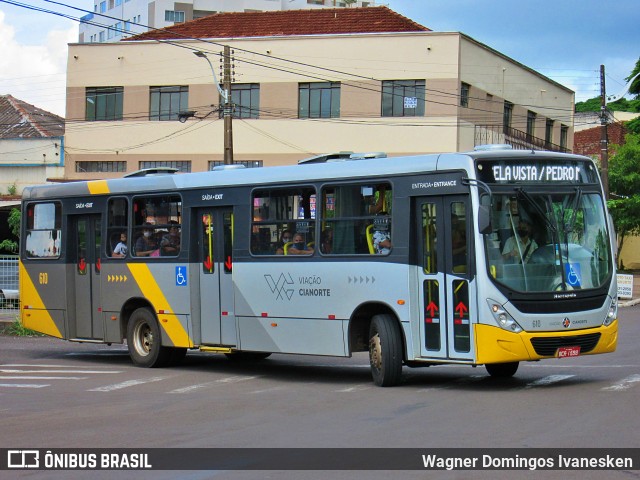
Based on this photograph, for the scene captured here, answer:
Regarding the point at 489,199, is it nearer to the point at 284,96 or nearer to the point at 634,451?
the point at 634,451

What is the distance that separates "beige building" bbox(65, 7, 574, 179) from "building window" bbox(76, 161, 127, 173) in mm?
74

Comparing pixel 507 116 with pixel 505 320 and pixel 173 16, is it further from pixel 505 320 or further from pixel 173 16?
pixel 505 320

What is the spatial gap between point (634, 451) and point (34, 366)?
494 inches

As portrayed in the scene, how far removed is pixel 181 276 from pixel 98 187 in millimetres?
2881

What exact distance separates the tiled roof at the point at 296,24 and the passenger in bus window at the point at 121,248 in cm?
3661

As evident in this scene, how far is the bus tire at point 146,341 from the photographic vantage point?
716 inches

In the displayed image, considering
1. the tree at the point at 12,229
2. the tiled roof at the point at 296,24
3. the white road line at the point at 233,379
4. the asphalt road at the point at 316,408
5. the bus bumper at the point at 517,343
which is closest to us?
the asphalt road at the point at 316,408

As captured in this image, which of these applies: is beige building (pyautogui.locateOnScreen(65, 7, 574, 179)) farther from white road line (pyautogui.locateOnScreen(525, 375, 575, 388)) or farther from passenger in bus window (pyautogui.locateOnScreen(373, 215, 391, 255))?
white road line (pyautogui.locateOnScreen(525, 375, 575, 388))

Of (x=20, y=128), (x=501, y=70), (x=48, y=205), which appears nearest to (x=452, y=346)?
(x=48, y=205)

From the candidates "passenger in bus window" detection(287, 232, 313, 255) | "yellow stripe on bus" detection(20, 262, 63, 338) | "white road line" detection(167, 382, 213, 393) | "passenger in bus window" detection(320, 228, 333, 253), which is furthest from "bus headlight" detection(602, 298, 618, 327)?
"yellow stripe on bus" detection(20, 262, 63, 338)

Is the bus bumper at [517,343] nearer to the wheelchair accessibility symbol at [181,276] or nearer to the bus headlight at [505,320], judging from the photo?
the bus headlight at [505,320]

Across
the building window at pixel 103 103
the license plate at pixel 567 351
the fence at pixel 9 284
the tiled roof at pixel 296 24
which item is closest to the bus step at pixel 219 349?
the license plate at pixel 567 351

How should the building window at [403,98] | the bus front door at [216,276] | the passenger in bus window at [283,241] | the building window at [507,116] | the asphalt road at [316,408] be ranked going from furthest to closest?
the building window at [507,116], the building window at [403,98], the bus front door at [216,276], the passenger in bus window at [283,241], the asphalt road at [316,408]

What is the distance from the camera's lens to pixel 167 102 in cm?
5388
